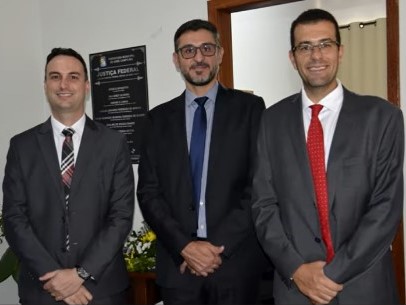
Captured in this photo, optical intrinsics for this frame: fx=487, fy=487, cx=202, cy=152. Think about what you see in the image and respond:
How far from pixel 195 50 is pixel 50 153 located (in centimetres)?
84

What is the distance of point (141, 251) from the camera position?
11.5 feet

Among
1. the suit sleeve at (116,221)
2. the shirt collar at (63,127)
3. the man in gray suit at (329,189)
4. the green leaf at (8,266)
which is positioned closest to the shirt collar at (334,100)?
the man in gray suit at (329,189)

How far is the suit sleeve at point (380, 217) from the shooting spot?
1.79m

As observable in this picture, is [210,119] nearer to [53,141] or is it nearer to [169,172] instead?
[169,172]

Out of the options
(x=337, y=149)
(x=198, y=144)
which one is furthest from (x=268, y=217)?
(x=198, y=144)

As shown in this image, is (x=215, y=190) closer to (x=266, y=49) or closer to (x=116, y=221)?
(x=116, y=221)

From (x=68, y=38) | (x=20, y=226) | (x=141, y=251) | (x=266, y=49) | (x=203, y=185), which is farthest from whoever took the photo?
(x=266, y=49)

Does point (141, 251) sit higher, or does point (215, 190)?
point (215, 190)

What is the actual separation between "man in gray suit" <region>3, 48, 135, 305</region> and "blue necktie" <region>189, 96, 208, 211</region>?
1.00ft

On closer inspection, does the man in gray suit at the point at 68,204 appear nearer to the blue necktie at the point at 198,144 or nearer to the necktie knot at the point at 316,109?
the blue necktie at the point at 198,144

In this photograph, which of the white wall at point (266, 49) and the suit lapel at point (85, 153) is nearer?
the suit lapel at point (85, 153)

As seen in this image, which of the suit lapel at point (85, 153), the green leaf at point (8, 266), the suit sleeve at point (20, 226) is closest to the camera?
the suit sleeve at point (20, 226)

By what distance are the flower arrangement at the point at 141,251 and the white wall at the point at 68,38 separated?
26cm

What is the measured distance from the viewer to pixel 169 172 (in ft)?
7.63
